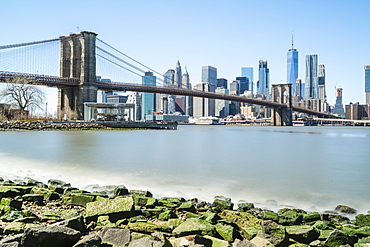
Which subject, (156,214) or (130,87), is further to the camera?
(130,87)

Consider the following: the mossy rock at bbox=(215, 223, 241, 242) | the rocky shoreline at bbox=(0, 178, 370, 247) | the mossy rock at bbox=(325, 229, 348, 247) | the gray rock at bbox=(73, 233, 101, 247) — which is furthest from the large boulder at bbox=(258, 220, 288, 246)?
the gray rock at bbox=(73, 233, 101, 247)

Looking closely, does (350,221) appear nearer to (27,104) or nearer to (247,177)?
(247,177)

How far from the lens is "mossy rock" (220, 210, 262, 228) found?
3670mm

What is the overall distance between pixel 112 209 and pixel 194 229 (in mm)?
950

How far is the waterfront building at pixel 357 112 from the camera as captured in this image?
121 metres

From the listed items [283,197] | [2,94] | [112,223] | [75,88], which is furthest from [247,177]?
[75,88]

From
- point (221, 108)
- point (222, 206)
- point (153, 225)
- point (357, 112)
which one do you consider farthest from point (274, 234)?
point (221, 108)

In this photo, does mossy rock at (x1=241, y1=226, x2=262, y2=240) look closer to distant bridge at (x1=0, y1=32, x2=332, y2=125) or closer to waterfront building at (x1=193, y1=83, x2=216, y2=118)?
distant bridge at (x1=0, y1=32, x2=332, y2=125)

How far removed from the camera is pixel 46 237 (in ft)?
8.20

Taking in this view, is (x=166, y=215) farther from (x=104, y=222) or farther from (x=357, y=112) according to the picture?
(x=357, y=112)

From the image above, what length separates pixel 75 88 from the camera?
38.0m

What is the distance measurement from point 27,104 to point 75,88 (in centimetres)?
631

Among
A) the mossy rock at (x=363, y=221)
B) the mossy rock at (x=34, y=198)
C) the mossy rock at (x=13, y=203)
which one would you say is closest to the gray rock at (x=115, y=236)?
the mossy rock at (x=13, y=203)

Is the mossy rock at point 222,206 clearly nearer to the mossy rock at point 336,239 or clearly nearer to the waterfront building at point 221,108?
the mossy rock at point 336,239
